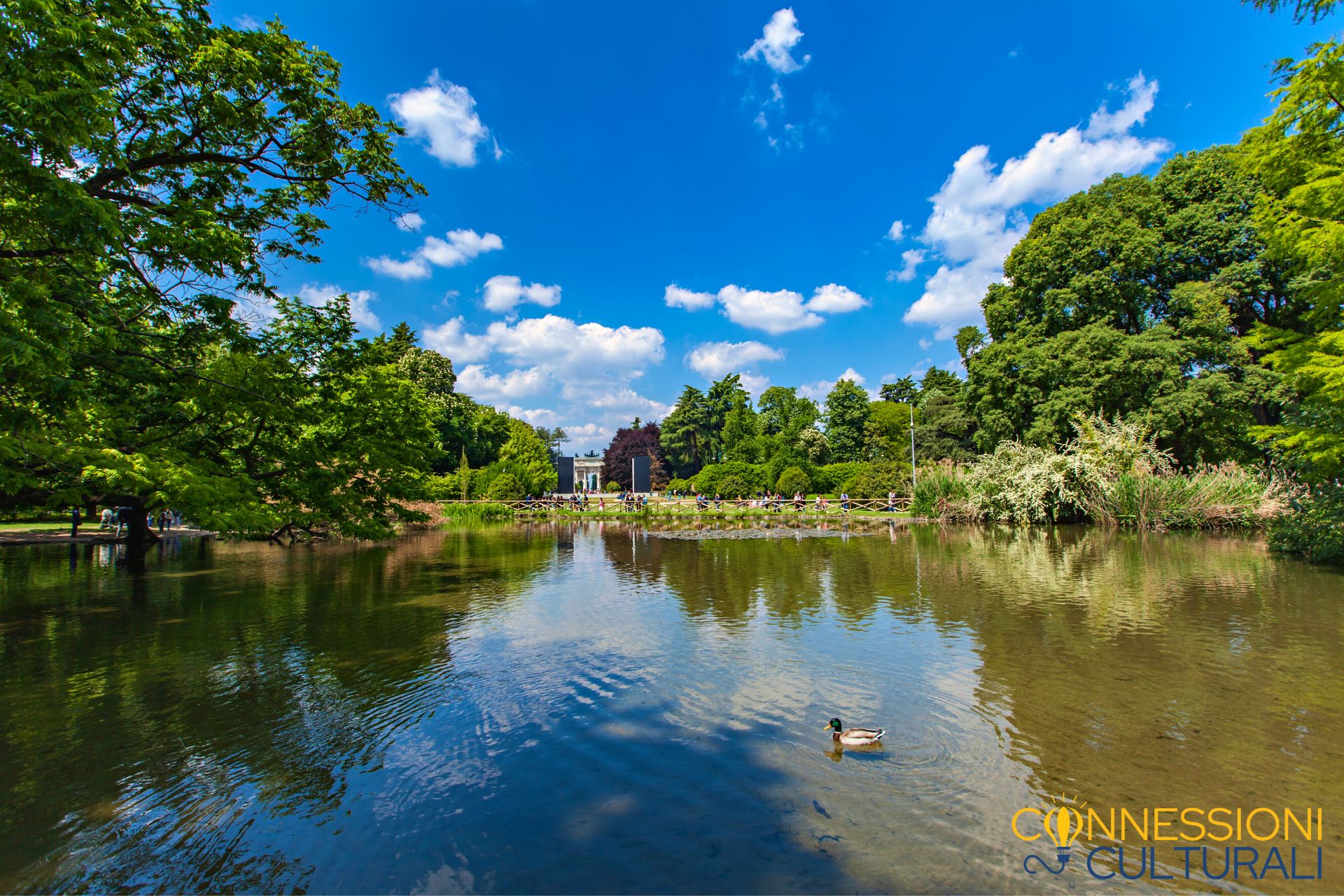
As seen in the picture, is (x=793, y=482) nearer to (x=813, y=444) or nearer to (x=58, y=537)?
(x=813, y=444)

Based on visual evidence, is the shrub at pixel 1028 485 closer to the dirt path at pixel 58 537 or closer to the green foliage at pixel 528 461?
the green foliage at pixel 528 461

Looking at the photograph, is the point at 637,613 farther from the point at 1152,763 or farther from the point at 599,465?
the point at 599,465

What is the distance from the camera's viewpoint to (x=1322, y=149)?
12.2 meters

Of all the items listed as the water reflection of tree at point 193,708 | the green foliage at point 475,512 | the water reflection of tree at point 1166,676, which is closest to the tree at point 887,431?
the green foliage at point 475,512

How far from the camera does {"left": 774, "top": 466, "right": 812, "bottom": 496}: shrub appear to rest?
4247cm

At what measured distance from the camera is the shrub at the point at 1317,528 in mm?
13789

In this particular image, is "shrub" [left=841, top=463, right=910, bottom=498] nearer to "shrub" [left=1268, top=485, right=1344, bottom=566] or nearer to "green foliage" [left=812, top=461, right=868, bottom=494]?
"green foliage" [left=812, top=461, right=868, bottom=494]

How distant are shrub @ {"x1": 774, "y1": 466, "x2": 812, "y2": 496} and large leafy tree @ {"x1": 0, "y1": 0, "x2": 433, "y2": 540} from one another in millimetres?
33680

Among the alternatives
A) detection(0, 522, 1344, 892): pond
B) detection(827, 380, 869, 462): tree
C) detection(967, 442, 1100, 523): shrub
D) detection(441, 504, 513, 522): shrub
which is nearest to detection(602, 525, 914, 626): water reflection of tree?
detection(0, 522, 1344, 892): pond

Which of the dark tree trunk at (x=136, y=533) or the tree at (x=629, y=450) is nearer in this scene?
the dark tree trunk at (x=136, y=533)

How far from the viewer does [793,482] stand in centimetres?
4266

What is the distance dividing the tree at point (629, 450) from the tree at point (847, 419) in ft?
81.3

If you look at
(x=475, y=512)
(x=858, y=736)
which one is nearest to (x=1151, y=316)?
(x=858, y=736)

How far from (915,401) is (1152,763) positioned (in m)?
58.6
